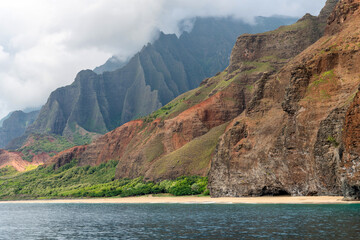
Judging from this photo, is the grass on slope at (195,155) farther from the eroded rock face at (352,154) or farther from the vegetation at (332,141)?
the eroded rock face at (352,154)

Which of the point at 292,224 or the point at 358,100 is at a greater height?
the point at 358,100

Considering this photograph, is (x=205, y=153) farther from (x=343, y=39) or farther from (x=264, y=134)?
(x=343, y=39)

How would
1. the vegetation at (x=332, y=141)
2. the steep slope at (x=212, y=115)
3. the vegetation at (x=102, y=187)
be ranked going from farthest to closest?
the steep slope at (x=212, y=115), the vegetation at (x=102, y=187), the vegetation at (x=332, y=141)

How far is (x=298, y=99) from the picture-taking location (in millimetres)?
80312

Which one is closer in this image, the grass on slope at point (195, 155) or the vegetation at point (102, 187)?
the vegetation at point (102, 187)

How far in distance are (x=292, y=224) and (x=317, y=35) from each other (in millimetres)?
133209

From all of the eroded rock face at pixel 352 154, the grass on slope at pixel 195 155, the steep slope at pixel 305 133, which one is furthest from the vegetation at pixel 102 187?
the eroded rock face at pixel 352 154

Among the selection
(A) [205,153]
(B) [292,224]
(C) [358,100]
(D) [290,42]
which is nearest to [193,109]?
(A) [205,153]

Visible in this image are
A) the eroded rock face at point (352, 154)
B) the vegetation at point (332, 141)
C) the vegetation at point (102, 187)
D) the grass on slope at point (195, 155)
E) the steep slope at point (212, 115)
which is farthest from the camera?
the steep slope at point (212, 115)

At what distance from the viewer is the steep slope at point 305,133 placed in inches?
2611

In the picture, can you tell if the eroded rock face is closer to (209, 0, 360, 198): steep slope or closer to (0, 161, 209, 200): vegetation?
(209, 0, 360, 198): steep slope

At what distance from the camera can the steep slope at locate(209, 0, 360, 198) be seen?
66.3 meters

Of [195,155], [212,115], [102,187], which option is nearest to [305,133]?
[195,155]

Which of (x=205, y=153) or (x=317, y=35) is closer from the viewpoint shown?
(x=205, y=153)
